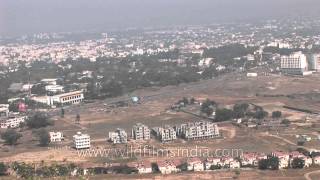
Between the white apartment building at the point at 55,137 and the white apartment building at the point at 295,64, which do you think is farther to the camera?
the white apartment building at the point at 295,64

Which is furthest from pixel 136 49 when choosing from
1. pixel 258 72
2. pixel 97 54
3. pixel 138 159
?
pixel 138 159

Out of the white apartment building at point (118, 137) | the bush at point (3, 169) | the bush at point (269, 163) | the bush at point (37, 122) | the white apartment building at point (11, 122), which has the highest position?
the bush at point (269, 163)

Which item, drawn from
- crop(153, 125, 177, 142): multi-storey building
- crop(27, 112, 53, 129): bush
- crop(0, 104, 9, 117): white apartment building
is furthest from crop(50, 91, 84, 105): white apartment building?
crop(153, 125, 177, 142): multi-storey building

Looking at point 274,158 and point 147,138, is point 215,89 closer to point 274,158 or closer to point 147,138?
point 147,138

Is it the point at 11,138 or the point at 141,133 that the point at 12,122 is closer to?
the point at 11,138

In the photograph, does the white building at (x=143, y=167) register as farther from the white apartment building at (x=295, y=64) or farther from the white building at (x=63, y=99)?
the white apartment building at (x=295, y=64)

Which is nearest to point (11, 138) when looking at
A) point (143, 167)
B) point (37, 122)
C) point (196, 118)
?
point (37, 122)

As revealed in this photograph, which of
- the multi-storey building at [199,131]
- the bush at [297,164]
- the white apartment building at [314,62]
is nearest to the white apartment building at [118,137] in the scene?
the multi-storey building at [199,131]
